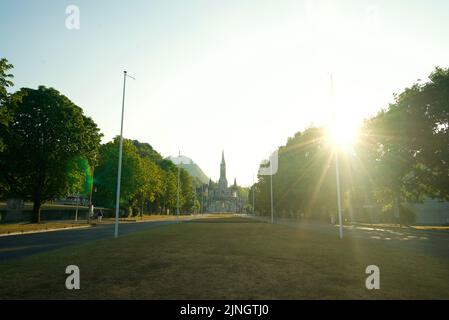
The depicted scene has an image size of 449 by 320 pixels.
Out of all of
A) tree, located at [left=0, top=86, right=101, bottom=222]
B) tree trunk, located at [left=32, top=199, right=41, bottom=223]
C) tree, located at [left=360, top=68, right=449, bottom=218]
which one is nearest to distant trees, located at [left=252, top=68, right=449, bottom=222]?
tree, located at [left=360, top=68, right=449, bottom=218]

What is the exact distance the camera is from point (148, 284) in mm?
8688

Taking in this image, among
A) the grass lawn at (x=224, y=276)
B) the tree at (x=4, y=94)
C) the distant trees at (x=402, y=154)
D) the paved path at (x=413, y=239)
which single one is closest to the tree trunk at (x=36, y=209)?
the tree at (x=4, y=94)

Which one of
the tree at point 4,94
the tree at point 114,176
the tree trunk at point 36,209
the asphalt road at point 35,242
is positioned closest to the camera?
the asphalt road at point 35,242

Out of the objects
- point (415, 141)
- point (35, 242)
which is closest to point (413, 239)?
point (415, 141)

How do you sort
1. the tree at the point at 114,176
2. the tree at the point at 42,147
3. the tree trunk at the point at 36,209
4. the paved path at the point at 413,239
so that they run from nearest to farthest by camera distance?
the paved path at the point at 413,239, the tree at the point at 42,147, the tree trunk at the point at 36,209, the tree at the point at 114,176

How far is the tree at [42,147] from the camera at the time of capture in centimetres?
3897

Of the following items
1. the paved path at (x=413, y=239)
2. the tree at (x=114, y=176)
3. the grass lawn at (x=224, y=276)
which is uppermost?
the tree at (x=114, y=176)

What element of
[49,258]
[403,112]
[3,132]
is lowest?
[49,258]

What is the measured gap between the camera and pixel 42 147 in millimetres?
40562

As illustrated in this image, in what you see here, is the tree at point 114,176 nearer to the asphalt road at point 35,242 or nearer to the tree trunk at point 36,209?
the tree trunk at point 36,209

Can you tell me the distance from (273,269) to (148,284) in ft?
14.2

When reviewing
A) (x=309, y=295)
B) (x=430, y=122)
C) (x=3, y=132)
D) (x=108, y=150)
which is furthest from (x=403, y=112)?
(x=108, y=150)
